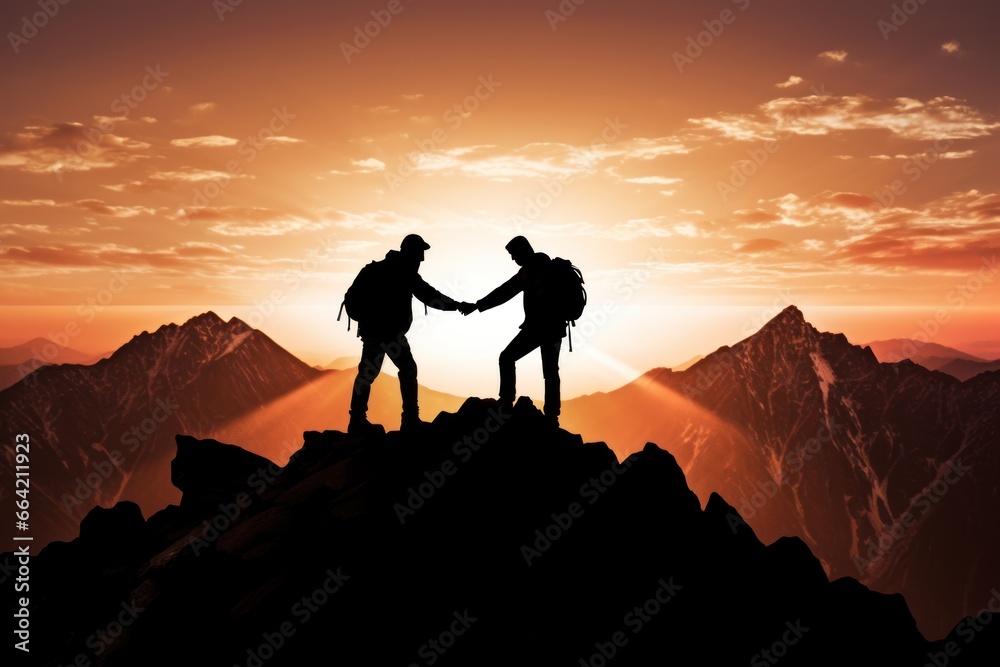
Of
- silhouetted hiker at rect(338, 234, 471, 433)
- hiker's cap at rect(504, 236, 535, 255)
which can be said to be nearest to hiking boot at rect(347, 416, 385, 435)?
silhouetted hiker at rect(338, 234, 471, 433)

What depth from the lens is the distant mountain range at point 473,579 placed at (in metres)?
16.1

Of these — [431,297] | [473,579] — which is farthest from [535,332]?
[473,579]

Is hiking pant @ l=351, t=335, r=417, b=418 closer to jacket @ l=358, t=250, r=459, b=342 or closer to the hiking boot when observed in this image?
jacket @ l=358, t=250, r=459, b=342

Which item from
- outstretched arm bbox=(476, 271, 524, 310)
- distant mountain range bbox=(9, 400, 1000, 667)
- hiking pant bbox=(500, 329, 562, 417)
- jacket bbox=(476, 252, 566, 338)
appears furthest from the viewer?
outstretched arm bbox=(476, 271, 524, 310)

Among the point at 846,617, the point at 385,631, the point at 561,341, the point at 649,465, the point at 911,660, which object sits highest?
the point at 561,341

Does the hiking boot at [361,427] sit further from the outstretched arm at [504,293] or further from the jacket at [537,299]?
the jacket at [537,299]

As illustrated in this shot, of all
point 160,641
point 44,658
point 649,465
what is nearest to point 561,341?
point 649,465

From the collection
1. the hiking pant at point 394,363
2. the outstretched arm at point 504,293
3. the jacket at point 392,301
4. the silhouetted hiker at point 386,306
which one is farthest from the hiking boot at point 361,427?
the outstretched arm at point 504,293

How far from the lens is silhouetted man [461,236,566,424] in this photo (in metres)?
20.9

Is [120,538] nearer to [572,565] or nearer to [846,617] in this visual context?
[572,565]

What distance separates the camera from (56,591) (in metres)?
21.3

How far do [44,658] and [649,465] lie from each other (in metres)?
17.0

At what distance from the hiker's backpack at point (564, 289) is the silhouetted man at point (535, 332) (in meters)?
0.14

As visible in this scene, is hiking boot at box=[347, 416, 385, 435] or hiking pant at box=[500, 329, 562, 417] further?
hiking boot at box=[347, 416, 385, 435]
